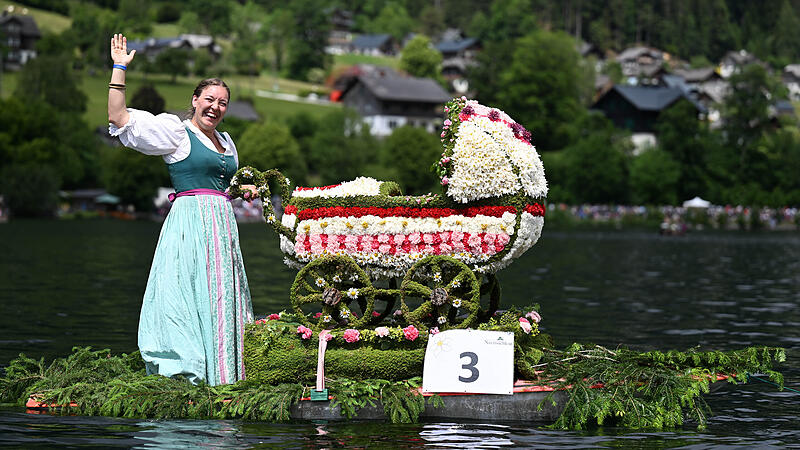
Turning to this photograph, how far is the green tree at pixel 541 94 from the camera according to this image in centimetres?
13662

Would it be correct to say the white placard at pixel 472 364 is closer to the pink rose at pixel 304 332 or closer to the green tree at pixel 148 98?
the pink rose at pixel 304 332

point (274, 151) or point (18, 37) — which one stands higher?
point (18, 37)

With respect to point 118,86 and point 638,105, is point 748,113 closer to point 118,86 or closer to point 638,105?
point 638,105

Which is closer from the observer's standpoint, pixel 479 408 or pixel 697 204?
pixel 479 408

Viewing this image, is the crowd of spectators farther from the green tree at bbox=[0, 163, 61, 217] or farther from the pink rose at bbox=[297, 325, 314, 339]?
the pink rose at bbox=[297, 325, 314, 339]

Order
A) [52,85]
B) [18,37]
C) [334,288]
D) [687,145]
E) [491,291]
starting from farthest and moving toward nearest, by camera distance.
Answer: [18,37]
[52,85]
[687,145]
[491,291]
[334,288]

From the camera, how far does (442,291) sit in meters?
13.2

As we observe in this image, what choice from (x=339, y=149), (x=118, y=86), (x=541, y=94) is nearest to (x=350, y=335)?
(x=118, y=86)

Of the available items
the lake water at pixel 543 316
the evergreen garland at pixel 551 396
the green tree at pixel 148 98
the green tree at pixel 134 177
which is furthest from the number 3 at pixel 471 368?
the green tree at pixel 148 98

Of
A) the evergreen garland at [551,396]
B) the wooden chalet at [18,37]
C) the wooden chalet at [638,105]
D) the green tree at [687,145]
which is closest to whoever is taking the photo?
the evergreen garland at [551,396]

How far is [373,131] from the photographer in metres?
152

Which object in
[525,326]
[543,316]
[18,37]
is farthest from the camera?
[18,37]

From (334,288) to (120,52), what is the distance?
144 inches

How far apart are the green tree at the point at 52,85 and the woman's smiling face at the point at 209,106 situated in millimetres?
123672
